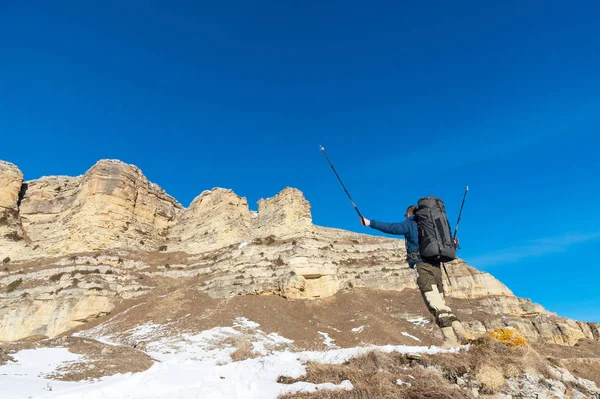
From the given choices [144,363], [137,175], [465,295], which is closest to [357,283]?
[465,295]

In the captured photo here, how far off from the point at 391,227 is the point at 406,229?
14.3 inches

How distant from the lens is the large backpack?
727cm

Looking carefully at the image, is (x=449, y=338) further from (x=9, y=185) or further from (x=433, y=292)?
(x=9, y=185)

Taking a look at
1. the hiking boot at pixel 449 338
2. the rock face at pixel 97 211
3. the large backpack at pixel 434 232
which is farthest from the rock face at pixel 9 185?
the hiking boot at pixel 449 338

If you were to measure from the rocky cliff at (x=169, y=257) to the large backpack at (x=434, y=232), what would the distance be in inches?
1027

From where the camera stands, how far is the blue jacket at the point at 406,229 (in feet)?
25.6

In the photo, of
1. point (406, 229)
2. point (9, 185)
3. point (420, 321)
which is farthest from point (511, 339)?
point (9, 185)

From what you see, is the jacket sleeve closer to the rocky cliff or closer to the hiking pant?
the hiking pant

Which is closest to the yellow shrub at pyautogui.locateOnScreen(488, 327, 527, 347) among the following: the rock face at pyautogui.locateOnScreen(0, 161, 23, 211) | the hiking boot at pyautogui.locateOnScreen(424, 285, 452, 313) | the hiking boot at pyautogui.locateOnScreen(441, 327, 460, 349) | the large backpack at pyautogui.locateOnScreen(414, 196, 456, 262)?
the hiking boot at pyautogui.locateOnScreen(441, 327, 460, 349)

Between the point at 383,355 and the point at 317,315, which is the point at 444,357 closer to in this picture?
the point at 383,355

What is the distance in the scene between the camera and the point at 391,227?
786 centimetres

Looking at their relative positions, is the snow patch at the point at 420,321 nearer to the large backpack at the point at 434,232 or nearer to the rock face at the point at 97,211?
the large backpack at the point at 434,232

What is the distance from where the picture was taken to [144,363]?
10.8 meters

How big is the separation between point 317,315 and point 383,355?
24860 mm
